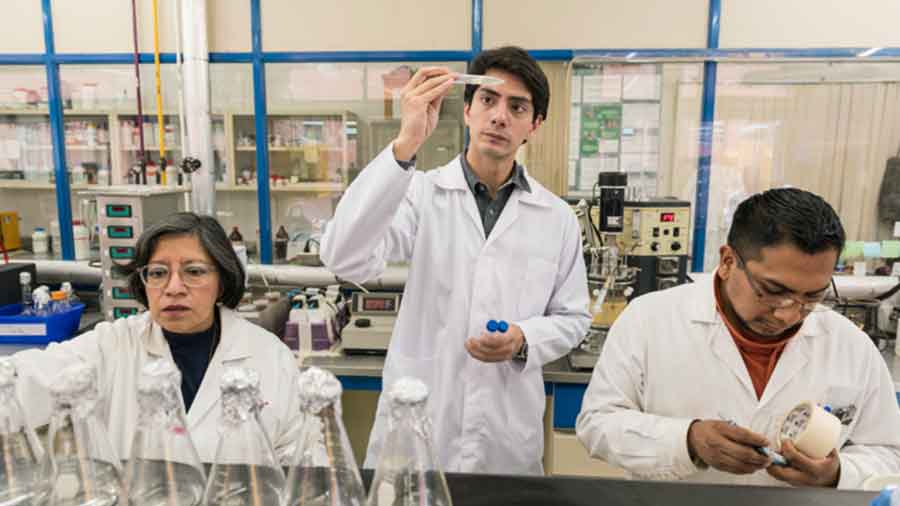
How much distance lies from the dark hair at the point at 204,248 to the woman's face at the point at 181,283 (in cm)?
1

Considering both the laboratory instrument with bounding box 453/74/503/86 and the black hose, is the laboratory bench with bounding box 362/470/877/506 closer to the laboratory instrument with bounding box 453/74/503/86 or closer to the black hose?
the laboratory instrument with bounding box 453/74/503/86

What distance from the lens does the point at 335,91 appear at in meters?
3.48

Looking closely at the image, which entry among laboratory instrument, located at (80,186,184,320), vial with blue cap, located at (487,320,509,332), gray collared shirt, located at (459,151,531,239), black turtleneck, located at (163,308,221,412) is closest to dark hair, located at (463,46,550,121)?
gray collared shirt, located at (459,151,531,239)

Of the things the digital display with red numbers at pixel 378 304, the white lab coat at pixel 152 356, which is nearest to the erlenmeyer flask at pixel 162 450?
the white lab coat at pixel 152 356

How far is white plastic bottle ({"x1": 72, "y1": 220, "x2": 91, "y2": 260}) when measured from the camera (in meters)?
3.39

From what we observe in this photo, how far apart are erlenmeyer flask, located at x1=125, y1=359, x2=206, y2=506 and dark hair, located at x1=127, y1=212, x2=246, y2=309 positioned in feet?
3.13

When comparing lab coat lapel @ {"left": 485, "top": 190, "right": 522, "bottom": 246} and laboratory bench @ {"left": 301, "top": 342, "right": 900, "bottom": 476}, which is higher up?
lab coat lapel @ {"left": 485, "top": 190, "right": 522, "bottom": 246}

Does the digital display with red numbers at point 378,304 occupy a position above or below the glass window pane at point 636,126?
below

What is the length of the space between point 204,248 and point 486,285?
76cm

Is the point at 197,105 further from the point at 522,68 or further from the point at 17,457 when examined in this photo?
the point at 17,457

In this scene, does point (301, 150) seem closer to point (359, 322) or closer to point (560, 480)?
point (359, 322)

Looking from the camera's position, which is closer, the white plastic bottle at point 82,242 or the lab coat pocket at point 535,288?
the lab coat pocket at point 535,288

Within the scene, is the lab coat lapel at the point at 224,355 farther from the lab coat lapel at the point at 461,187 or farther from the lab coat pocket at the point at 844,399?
the lab coat pocket at the point at 844,399

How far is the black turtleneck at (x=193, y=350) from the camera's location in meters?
1.49
